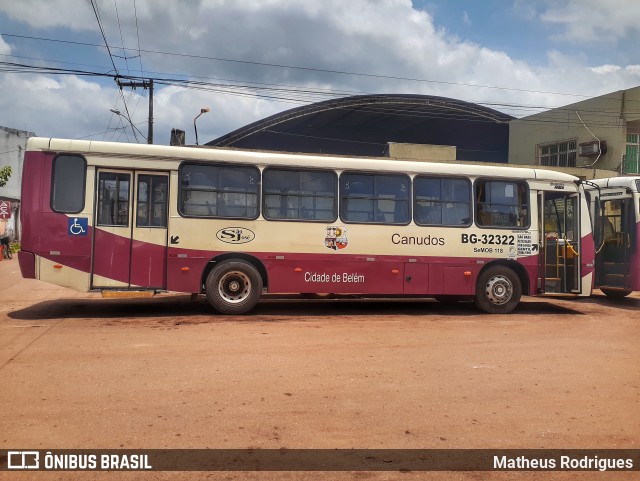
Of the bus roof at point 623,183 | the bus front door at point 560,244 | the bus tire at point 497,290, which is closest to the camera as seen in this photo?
the bus tire at point 497,290

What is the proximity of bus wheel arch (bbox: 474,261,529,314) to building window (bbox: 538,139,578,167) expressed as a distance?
19790 millimetres

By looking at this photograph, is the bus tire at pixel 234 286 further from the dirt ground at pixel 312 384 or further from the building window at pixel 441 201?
the building window at pixel 441 201

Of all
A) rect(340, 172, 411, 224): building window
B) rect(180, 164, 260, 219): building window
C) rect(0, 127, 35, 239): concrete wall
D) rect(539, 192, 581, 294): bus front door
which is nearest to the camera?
rect(180, 164, 260, 219): building window

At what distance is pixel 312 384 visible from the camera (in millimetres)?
→ 5535

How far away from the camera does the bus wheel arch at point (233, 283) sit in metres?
9.54

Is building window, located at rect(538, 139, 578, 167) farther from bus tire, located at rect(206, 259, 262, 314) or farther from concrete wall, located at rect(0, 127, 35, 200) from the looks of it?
concrete wall, located at rect(0, 127, 35, 200)

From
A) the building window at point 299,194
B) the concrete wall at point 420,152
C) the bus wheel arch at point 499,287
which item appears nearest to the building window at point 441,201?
the bus wheel arch at point 499,287

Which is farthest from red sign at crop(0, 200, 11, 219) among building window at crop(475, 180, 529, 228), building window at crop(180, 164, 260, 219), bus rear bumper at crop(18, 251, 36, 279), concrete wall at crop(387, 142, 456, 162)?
building window at crop(475, 180, 529, 228)

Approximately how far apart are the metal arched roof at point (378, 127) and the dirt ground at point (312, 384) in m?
25.1

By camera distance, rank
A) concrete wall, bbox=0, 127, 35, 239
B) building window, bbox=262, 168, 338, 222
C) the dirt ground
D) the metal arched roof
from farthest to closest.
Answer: concrete wall, bbox=0, 127, 35, 239, the metal arched roof, building window, bbox=262, 168, 338, 222, the dirt ground

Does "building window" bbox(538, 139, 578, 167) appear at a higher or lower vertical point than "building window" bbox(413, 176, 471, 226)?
higher

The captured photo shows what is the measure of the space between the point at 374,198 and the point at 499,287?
122 inches

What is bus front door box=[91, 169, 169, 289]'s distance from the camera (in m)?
9.16

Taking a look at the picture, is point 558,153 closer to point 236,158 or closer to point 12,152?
point 236,158
